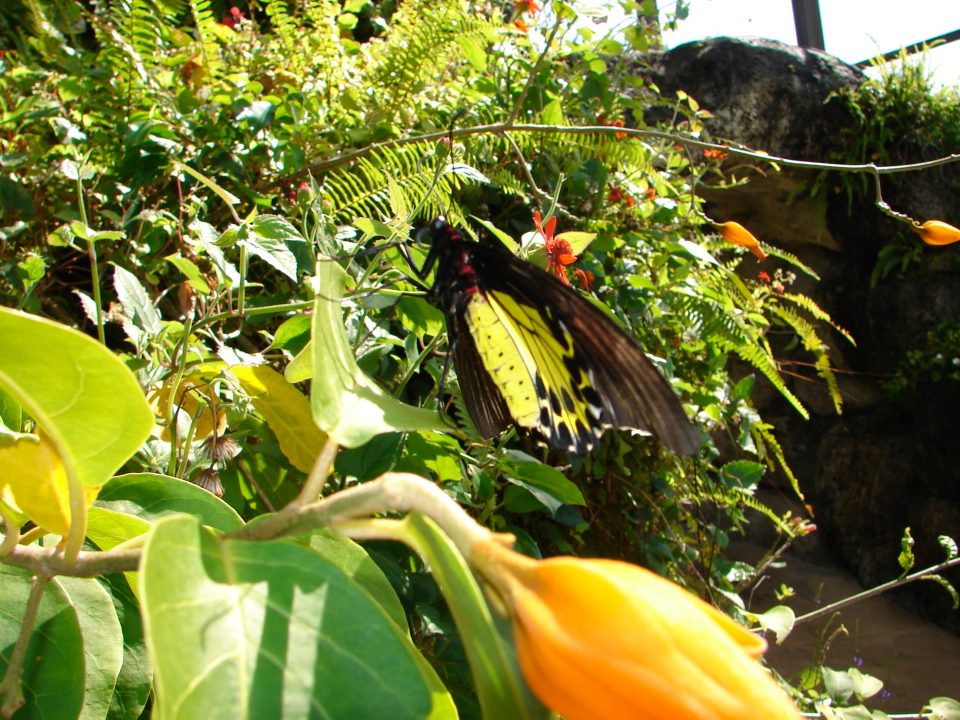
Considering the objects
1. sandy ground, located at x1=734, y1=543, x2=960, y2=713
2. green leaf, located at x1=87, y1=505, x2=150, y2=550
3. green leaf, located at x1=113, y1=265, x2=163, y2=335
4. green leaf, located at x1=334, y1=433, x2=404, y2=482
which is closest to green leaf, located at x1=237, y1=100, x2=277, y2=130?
Result: green leaf, located at x1=113, y1=265, x2=163, y2=335

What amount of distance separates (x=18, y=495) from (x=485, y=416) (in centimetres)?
71

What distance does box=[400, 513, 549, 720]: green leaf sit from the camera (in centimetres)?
33

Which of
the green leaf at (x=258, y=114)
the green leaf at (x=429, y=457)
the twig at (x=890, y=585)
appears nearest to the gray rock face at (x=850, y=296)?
the twig at (x=890, y=585)

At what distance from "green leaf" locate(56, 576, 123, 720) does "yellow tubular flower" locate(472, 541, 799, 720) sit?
36 cm

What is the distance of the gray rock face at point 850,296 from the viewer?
4.89 metres

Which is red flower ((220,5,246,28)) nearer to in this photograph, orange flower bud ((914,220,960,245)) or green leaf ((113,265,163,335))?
green leaf ((113,265,163,335))

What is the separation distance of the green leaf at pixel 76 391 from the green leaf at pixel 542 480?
72cm

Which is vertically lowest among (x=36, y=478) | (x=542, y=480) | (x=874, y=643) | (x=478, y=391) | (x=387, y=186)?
(x=874, y=643)

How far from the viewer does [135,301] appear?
0.92 metres

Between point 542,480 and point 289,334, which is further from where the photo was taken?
point 542,480

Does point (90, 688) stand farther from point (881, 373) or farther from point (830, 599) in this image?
point (881, 373)

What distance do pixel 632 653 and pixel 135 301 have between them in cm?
82

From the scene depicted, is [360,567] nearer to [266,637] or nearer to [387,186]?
[266,637]

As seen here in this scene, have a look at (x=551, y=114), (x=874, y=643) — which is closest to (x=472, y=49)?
(x=551, y=114)
